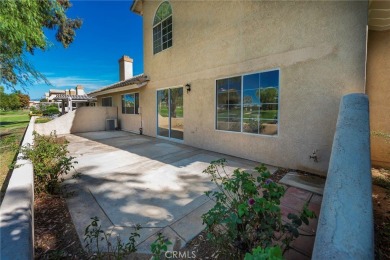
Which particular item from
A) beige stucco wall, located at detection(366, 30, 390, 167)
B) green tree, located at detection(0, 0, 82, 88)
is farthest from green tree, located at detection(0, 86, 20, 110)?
beige stucco wall, located at detection(366, 30, 390, 167)

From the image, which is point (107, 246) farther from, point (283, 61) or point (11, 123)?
point (11, 123)

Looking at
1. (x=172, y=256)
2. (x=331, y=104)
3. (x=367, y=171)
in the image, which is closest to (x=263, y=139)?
(x=331, y=104)

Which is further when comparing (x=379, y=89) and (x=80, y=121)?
(x=80, y=121)

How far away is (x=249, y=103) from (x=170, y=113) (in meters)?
4.83

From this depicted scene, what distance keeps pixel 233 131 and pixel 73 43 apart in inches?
719

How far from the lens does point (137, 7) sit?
41.0 ft

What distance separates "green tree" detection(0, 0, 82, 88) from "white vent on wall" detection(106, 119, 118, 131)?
22.8 ft

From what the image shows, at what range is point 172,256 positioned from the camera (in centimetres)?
241

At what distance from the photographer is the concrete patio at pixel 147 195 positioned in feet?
9.60

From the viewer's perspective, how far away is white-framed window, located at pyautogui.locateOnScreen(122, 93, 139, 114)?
13.1 meters

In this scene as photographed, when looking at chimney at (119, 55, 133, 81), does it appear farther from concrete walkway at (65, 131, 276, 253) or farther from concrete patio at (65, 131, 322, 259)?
concrete patio at (65, 131, 322, 259)

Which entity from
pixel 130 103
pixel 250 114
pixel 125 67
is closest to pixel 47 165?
pixel 250 114

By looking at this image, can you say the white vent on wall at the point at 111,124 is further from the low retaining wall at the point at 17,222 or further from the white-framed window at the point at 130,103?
the low retaining wall at the point at 17,222

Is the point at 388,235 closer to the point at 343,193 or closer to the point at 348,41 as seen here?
the point at 343,193
